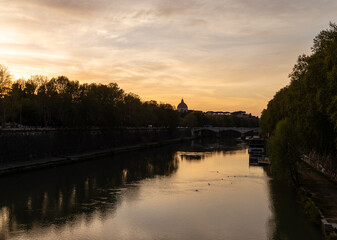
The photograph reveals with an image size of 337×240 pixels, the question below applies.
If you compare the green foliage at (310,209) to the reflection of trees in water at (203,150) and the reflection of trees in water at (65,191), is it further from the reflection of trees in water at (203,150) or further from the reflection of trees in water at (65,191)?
the reflection of trees in water at (203,150)

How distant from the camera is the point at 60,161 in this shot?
5000cm

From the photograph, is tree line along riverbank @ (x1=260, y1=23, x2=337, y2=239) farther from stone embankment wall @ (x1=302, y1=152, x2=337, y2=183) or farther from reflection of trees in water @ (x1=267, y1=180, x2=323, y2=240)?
reflection of trees in water @ (x1=267, y1=180, x2=323, y2=240)

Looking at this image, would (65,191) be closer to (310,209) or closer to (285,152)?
(285,152)

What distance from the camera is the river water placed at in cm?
2175

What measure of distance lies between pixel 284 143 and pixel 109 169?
26130 mm

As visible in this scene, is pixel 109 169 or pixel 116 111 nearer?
pixel 109 169

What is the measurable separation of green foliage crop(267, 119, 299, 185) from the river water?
2.29 metres

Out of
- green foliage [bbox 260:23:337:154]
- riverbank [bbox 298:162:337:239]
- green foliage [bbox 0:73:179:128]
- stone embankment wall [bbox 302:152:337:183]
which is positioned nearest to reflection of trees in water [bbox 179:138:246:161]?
green foliage [bbox 0:73:179:128]

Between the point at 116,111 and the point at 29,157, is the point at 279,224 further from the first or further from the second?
the point at 116,111

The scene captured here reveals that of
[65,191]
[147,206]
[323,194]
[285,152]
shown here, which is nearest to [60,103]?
[65,191]

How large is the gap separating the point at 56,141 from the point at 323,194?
43.5 metres

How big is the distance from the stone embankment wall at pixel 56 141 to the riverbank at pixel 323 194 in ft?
122

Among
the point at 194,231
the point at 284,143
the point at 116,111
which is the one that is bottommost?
the point at 194,231

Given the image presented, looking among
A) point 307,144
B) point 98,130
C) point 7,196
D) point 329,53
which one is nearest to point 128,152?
point 98,130
